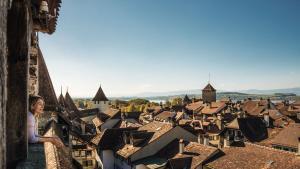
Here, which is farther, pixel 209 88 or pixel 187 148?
pixel 209 88

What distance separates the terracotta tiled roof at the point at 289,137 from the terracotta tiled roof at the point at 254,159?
13.8m

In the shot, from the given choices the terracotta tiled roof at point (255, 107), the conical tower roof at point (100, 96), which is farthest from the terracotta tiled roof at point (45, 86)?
the terracotta tiled roof at point (255, 107)

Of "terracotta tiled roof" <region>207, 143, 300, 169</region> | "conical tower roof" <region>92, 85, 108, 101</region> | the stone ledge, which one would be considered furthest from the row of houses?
"conical tower roof" <region>92, 85, 108, 101</region>

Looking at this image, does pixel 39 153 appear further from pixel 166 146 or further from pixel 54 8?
pixel 166 146

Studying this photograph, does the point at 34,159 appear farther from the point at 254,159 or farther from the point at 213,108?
the point at 213,108

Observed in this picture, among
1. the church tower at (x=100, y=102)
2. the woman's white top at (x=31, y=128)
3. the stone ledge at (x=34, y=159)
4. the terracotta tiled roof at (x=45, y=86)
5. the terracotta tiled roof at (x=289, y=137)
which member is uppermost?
the terracotta tiled roof at (x=45, y=86)

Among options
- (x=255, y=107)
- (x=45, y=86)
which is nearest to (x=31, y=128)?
(x=45, y=86)

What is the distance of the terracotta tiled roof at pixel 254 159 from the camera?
2152cm

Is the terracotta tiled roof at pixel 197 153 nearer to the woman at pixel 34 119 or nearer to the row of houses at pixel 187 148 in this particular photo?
the row of houses at pixel 187 148

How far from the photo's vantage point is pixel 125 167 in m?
32.3

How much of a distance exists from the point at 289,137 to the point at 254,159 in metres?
18.1

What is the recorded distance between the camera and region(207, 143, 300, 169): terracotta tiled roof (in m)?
21.5

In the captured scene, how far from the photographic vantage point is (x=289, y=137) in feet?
127

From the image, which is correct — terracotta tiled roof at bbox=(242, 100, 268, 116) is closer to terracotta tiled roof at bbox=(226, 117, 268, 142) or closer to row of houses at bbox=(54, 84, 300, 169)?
row of houses at bbox=(54, 84, 300, 169)
